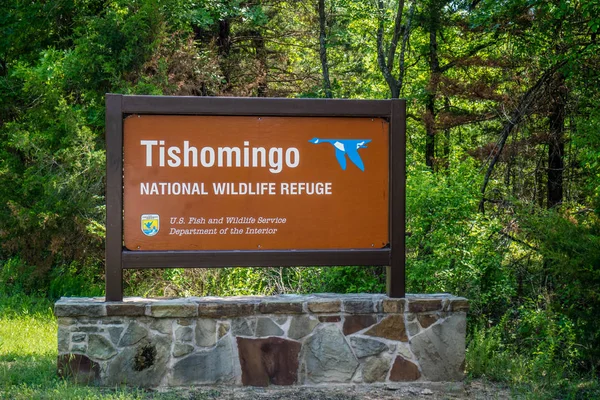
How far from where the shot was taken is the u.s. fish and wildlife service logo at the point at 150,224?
602 cm

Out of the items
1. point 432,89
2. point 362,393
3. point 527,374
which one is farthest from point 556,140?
point 362,393

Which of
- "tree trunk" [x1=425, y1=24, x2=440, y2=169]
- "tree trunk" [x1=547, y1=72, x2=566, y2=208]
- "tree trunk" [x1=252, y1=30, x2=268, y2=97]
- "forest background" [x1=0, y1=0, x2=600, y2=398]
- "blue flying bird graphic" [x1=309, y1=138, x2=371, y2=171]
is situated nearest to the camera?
"blue flying bird graphic" [x1=309, y1=138, x2=371, y2=171]

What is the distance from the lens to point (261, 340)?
6008mm

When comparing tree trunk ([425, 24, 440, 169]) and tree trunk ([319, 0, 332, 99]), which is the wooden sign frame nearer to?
tree trunk ([425, 24, 440, 169])

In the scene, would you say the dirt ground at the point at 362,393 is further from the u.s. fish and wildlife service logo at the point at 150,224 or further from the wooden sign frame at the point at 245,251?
the u.s. fish and wildlife service logo at the point at 150,224

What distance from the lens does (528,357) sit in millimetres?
6812

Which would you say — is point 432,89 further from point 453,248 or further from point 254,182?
point 254,182

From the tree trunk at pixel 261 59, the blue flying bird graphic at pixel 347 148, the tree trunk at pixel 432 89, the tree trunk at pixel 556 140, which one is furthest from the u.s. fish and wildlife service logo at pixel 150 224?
the tree trunk at pixel 432 89

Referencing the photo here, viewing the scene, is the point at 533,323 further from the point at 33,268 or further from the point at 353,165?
the point at 33,268

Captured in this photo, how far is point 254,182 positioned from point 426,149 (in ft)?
47.7

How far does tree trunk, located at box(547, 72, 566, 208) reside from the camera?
11398 mm

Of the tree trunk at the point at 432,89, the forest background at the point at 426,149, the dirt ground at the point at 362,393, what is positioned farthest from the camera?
the tree trunk at the point at 432,89

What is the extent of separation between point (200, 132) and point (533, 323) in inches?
155

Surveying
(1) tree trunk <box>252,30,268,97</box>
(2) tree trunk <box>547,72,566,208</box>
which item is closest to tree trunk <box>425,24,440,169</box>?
(2) tree trunk <box>547,72,566,208</box>
